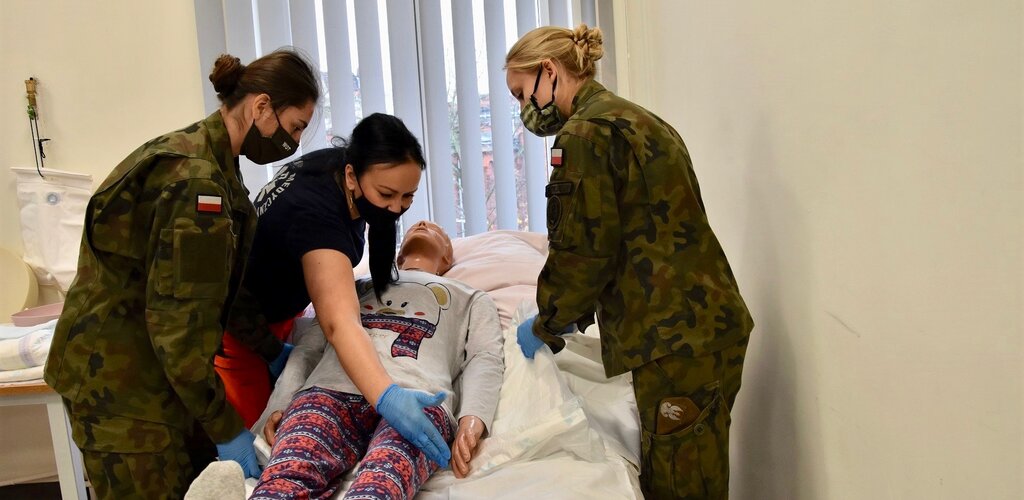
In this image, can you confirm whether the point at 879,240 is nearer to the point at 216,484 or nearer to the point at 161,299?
the point at 216,484

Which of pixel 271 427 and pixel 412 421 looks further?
pixel 271 427

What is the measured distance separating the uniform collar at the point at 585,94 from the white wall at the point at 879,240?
1.00 ft

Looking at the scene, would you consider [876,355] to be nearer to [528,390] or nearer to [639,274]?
[639,274]

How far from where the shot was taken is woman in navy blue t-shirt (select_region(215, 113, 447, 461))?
1.57 meters

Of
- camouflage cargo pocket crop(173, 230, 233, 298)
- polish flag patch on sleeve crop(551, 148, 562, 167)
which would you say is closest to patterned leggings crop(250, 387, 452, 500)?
camouflage cargo pocket crop(173, 230, 233, 298)

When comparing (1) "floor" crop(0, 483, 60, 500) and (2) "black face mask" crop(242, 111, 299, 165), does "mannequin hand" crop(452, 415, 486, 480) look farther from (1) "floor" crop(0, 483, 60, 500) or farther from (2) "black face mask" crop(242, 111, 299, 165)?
(1) "floor" crop(0, 483, 60, 500)

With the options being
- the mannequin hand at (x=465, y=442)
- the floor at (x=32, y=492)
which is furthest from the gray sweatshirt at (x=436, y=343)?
the floor at (x=32, y=492)

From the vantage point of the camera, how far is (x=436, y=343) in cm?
172

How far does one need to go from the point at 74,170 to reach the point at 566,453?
2.21 metres

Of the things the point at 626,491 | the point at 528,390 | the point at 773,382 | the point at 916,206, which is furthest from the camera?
the point at 528,390

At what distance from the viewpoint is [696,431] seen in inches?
54.8

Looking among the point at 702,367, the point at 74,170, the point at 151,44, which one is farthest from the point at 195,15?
the point at 702,367

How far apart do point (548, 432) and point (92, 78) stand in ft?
7.39

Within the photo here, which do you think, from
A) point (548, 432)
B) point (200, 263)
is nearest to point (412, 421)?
point (548, 432)
